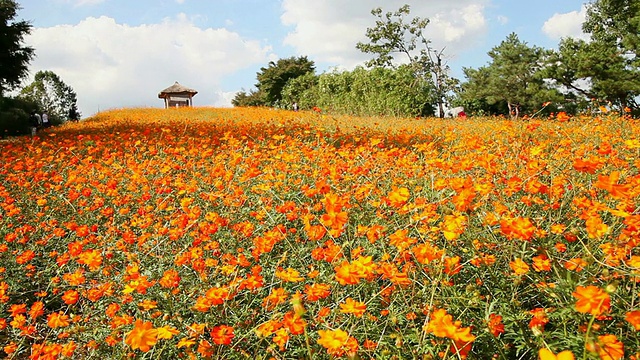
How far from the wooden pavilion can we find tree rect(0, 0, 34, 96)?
19.3 meters

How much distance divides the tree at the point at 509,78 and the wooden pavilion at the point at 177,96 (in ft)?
61.8

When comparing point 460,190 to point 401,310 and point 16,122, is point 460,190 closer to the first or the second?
point 401,310

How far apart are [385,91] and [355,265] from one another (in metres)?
18.2

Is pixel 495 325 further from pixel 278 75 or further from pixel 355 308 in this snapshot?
pixel 278 75

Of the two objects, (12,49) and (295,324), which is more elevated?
(12,49)

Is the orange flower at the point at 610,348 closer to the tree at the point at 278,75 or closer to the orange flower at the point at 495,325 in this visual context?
the orange flower at the point at 495,325

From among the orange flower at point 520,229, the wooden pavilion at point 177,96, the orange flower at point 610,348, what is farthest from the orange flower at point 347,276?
the wooden pavilion at point 177,96

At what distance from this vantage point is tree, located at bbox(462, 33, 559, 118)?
92.0 feet

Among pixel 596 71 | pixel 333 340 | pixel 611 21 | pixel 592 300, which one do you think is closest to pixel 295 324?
pixel 333 340

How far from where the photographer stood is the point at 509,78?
93.0ft

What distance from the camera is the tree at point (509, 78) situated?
92.0 feet

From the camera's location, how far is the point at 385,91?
62.1 feet

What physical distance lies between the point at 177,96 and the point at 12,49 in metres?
20.5

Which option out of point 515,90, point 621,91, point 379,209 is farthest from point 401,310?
point 515,90
